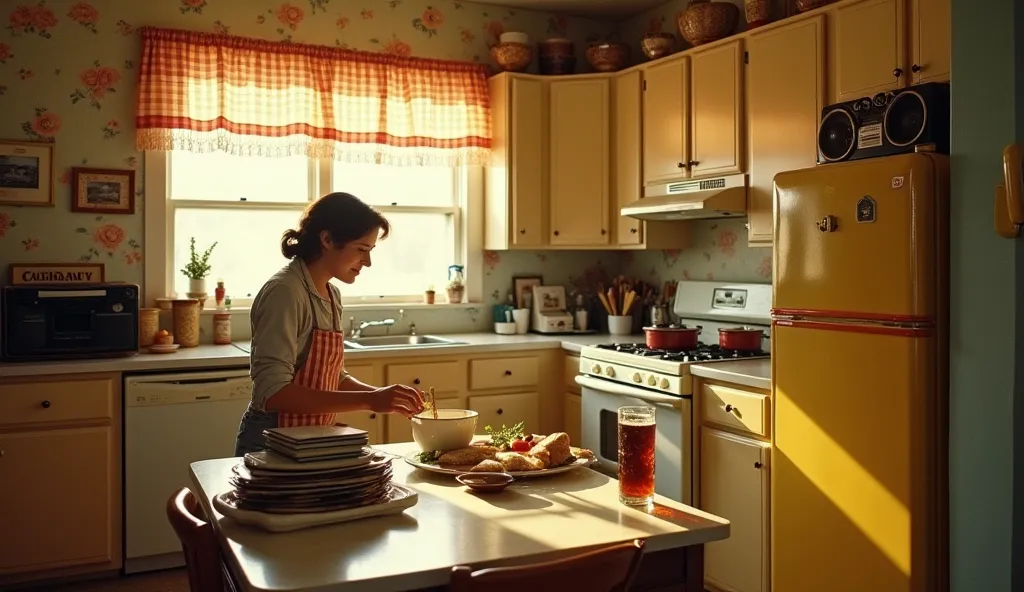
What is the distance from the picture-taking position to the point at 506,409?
4.32 metres

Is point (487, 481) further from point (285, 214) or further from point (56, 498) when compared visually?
point (285, 214)

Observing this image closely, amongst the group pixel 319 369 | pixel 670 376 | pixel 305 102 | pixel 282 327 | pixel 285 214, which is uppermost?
pixel 305 102

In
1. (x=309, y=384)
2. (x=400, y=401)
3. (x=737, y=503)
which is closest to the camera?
(x=400, y=401)

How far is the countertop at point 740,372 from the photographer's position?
124 inches

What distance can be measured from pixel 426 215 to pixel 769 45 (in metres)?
2.04

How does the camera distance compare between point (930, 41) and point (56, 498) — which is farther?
point (56, 498)

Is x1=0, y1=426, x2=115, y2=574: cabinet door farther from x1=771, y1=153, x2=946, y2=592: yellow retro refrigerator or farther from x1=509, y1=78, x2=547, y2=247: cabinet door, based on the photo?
x1=771, y1=153, x2=946, y2=592: yellow retro refrigerator

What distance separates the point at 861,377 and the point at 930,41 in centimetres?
116

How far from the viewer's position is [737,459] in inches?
129

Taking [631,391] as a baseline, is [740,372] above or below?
above

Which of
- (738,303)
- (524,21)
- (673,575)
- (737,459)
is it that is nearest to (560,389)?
(738,303)

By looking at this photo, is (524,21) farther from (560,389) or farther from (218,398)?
(218,398)

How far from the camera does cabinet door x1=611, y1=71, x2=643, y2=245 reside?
4.41m

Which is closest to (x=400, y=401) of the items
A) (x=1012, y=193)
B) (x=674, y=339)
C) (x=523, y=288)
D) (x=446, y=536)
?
(x=446, y=536)
